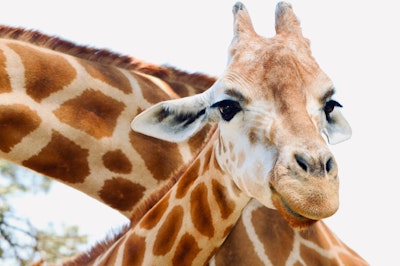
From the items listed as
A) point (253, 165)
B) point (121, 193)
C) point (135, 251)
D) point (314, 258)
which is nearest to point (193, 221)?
point (135, 251)

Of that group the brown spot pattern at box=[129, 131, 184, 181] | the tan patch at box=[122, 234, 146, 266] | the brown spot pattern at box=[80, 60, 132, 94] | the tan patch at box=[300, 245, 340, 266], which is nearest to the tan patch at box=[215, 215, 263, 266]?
the tan patch at box=[300, 245, 340, 266]

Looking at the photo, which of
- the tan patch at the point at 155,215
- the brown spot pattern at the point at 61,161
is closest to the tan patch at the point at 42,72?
the brown spot pattern at the point at 61,161

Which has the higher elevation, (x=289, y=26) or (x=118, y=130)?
(x=289, y=26)

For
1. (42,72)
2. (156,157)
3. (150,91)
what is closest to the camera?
(42,72)

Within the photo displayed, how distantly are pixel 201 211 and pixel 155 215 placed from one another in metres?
0.36

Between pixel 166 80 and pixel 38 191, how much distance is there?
424cm

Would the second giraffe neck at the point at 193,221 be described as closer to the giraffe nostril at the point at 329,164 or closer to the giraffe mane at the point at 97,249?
the giraffe mane at the point at 97,249

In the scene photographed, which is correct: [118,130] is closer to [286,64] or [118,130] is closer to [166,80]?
[166,80]


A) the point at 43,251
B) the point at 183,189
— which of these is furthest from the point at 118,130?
the point at 43,251

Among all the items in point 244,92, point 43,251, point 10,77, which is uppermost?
point 244,92

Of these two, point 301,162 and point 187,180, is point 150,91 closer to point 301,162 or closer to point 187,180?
point 187,180

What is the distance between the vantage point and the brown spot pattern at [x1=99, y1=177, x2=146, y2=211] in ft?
22.0

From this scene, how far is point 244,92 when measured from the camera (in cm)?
433

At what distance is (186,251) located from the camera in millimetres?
4836
